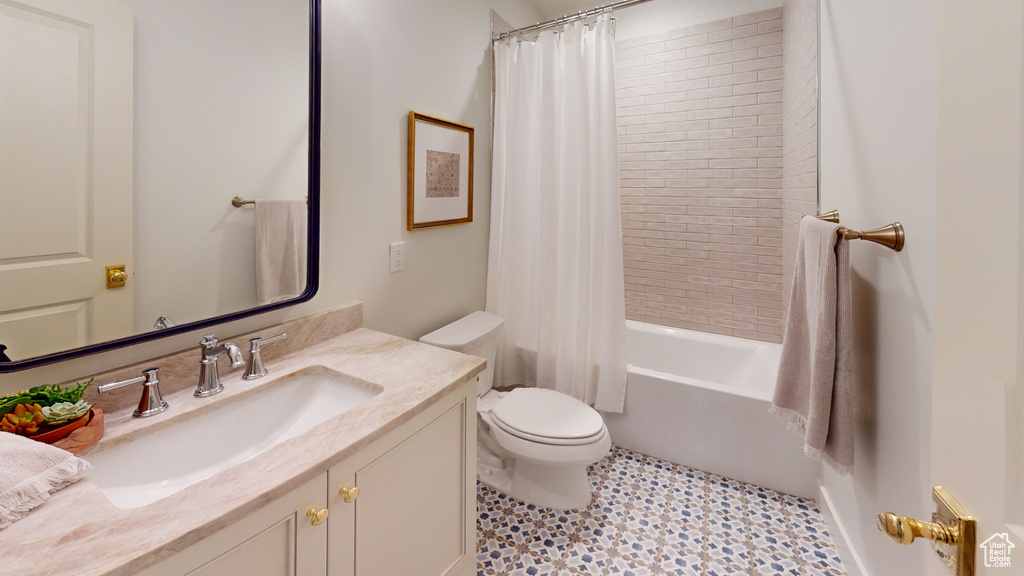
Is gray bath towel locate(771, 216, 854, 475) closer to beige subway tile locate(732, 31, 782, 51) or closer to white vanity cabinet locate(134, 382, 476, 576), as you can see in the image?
white vanity cabinet locate(134, 382, 476, 576)


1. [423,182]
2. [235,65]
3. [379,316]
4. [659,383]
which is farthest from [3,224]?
[659,383]

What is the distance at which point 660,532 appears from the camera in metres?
1.78

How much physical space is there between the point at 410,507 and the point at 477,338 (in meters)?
0.95

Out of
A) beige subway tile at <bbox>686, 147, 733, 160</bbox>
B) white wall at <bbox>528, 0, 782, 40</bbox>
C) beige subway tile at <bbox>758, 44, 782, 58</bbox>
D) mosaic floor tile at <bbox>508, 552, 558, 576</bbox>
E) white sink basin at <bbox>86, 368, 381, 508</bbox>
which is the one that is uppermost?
white wall at <bbox>528, 0, 782, 40</bbox>

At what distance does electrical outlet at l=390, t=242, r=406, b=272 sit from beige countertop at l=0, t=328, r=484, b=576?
0.59 metres

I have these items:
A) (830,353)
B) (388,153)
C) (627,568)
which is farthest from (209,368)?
(830,353)

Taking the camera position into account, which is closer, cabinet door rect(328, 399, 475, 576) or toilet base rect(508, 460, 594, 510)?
cabinet door rect(328, 399, 475, 576)

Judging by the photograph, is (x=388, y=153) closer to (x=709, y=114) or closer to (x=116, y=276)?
(x=116, y=276)

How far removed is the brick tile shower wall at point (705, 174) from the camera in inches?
102

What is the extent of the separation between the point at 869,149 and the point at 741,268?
151 cm

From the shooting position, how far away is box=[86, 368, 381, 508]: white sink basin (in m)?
0.92

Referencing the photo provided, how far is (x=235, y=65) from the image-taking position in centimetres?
121

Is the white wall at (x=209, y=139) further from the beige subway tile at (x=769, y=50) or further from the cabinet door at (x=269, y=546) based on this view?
the beige subway tile at (x=769, y=50)

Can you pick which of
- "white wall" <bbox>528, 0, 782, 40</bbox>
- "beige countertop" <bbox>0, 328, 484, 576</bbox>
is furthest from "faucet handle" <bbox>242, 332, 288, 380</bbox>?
"white wall" <bbox>528, 0, 782, 40</bbox>
